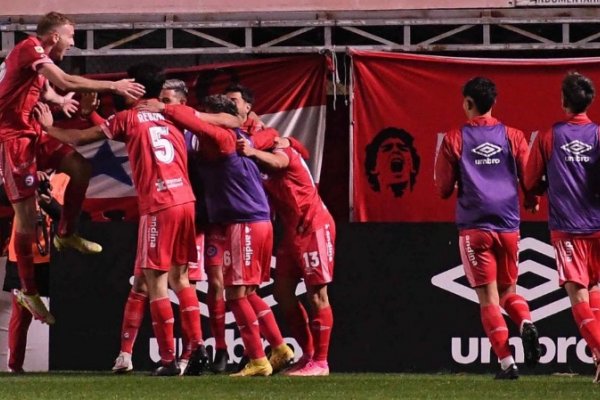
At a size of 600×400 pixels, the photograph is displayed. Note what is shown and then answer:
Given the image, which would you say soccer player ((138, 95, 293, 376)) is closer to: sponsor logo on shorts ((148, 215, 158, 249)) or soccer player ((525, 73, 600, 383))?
sponsor logo on shorts ((148, 215, 158, 249))

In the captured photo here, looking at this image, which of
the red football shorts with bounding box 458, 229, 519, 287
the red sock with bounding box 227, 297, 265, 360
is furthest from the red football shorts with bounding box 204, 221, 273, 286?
the red football shorts with bounding box 458, 229, 519, 287

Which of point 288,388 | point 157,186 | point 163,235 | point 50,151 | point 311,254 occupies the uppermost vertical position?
point 50,151

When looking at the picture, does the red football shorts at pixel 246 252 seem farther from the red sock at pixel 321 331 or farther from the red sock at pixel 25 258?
the red sock at pixel 25 258

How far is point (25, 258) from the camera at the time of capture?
11242 mm

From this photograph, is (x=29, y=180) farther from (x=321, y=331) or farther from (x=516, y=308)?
(x=516, y=308)

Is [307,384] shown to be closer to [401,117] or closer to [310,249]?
[310,249]

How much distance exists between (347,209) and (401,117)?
1055 millimetres

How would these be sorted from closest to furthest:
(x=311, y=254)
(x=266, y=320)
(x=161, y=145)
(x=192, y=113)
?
1. (x=161, y=145)
2. (x=192, y=113)
3. (x=266, y=320)
4. (x=311, y=254)

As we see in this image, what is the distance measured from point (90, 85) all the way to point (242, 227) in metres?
1.59

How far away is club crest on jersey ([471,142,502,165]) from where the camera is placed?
10562 millimetres

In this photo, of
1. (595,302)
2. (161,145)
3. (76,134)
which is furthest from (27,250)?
(595,302)

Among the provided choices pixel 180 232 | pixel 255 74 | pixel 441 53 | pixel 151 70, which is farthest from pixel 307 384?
pixel 441 53

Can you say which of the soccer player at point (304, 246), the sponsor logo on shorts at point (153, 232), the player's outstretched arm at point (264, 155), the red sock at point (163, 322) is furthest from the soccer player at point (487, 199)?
the red sock at point (163, 322)

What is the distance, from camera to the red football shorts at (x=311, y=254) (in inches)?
460
